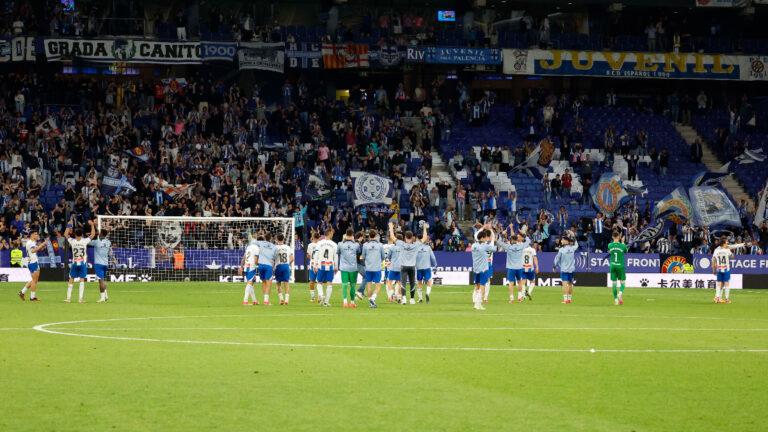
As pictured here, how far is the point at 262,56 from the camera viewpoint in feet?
200

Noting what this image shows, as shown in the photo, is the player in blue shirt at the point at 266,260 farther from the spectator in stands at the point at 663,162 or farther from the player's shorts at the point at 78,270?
the spectator in stands at the point at 663,162

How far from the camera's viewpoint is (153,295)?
3884cm

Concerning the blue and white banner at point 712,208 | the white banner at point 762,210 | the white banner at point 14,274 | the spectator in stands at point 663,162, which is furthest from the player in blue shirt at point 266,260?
the spectator in stands at point 663,162

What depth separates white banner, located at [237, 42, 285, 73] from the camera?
60.7m

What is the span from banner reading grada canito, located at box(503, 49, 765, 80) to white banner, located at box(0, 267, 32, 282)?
28.7m

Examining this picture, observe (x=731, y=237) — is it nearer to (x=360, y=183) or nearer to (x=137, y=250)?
(x=360, y=183)

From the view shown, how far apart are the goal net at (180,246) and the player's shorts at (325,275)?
1405cm

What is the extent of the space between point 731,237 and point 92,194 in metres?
27.6

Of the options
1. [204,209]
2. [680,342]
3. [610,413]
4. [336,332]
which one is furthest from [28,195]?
[610,413]

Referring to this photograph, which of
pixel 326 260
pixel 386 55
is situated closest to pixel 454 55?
pixel 386 55

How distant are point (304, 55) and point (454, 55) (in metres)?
7.88

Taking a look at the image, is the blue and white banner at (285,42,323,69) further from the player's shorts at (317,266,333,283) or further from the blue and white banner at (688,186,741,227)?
the player's shorts at (317,266,333,283)

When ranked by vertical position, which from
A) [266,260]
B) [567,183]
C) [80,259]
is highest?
[567,183]

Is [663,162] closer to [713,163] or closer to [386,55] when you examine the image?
Result: [713,163]
